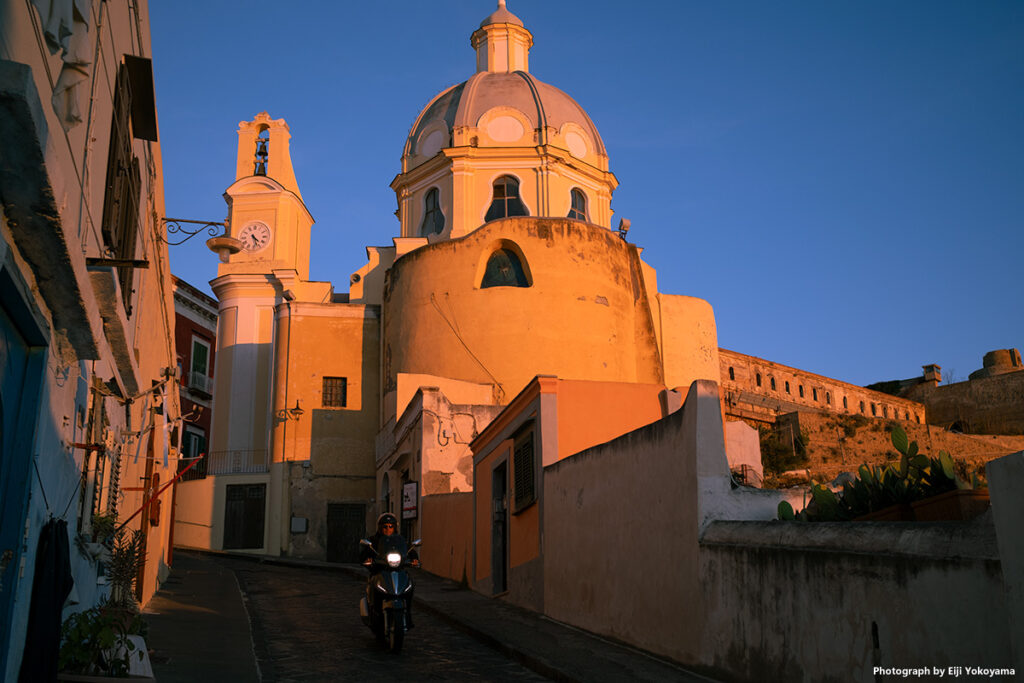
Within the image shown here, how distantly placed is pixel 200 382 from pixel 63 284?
1373 inches

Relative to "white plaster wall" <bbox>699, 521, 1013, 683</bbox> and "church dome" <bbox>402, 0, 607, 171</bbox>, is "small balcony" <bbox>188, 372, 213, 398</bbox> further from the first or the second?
"white plaster wall" <bbox>699, 521, 1013, 683</bbox>

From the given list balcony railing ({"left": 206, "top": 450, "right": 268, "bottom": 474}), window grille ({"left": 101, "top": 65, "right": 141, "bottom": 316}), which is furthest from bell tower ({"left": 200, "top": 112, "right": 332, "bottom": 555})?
window grille ({"left": 101, "top": 65, "right": 141, "bottom": 316})

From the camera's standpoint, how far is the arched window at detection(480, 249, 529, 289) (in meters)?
27.4

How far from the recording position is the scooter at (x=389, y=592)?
29.6ft

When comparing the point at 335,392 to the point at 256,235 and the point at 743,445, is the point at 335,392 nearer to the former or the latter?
the point at 256,235

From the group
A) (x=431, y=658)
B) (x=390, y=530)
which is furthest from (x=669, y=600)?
(x=390, y=530)

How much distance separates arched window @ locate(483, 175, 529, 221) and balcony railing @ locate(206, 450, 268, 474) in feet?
36.3

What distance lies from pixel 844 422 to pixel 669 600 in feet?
92.9

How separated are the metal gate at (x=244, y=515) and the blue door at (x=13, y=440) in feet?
80.3

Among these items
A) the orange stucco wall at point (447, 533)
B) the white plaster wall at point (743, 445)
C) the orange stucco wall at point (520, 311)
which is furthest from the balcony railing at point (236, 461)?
the white plaster wall at point (743, 445)

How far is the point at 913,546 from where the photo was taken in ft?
16.3

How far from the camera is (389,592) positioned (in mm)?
9070

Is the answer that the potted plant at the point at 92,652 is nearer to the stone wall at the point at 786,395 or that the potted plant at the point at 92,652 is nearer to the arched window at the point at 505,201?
the arched window at the point at 505,201

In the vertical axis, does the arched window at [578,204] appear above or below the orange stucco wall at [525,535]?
above
